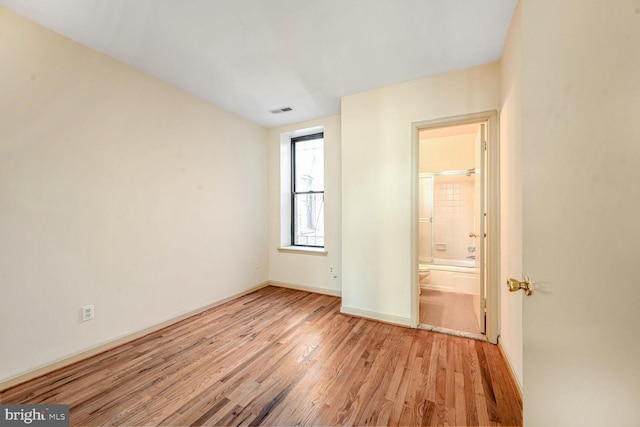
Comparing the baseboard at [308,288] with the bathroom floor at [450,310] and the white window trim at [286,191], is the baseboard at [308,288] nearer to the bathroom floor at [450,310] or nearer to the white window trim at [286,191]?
the white window trim at [286,191]

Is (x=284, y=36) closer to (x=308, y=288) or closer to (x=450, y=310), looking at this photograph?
(x=308, y=288)

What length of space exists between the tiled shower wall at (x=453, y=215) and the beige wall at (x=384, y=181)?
2.54 m

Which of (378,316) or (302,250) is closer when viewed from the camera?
(378,316)

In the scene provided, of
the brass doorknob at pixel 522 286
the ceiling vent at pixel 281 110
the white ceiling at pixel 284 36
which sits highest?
the ceiling vent at pixel 281 110

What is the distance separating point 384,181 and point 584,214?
7.18 feet

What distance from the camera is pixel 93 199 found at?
2.06m

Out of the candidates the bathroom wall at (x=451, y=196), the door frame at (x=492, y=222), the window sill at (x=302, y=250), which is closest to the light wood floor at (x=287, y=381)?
the door frame at (x=492, y=222)

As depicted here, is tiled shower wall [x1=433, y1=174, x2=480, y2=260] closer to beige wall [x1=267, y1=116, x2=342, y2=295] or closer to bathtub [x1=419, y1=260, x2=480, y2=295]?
bathtub [x1=419, y1=260, x2=480, y2=295]

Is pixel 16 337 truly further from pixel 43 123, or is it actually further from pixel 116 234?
pixel 43 123

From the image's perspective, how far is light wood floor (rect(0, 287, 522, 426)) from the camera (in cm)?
142

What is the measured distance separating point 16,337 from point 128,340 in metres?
0.73

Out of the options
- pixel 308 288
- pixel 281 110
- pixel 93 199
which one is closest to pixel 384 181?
pixel 281 110

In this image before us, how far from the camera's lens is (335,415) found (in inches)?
55.8

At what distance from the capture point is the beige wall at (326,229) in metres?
3.50
